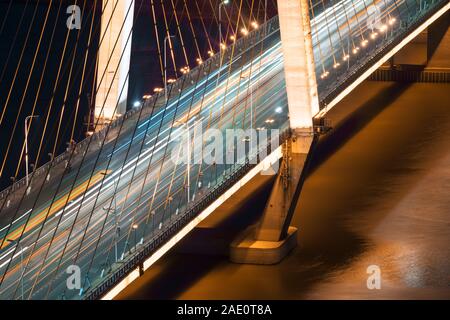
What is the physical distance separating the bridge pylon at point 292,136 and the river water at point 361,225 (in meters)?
0.29

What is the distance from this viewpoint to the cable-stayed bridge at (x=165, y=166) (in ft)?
64.0

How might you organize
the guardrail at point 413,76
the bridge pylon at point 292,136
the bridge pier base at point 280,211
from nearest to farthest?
the bridge pylon at point 292,136 < the bridge pier base at point 280,211 < the guardrail at point 413,76

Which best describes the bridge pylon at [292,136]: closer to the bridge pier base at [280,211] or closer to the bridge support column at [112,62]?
the bridge pier base at [280,211]

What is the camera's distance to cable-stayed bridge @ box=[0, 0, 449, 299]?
19.5 meters

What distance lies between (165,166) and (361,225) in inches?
151

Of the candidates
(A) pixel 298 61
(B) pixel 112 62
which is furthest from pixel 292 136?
(B) pixel 112 62

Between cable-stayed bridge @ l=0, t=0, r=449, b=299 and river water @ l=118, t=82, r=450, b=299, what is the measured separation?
140cm

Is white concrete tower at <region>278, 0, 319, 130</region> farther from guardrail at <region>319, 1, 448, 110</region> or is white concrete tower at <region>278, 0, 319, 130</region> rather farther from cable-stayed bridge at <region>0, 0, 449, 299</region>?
guardrail at <region>319, 1, 448, 110</region>

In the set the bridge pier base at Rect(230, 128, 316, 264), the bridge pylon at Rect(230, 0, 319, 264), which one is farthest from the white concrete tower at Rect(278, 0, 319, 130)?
the bridge pier base at Rect(230, 128, 316, 264)

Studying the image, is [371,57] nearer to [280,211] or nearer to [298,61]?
[298,61]

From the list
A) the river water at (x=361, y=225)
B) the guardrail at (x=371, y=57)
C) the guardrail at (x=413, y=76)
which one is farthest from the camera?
the guardrail at (x=413, y=76)

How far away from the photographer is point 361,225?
85.9 feet

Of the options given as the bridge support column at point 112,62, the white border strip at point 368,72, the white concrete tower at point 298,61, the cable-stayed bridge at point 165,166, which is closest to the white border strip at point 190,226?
the cable-stayed bridge at point 165,166
